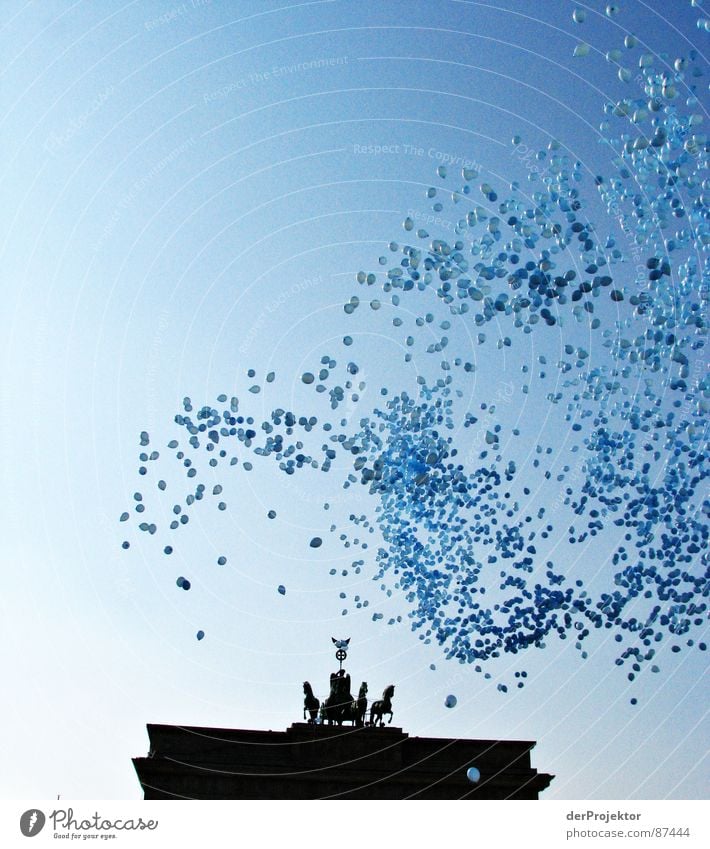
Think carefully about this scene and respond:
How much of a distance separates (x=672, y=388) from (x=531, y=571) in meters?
5.07

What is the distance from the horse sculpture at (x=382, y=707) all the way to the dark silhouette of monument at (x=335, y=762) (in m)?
0.04

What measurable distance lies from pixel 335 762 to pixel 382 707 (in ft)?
9.22

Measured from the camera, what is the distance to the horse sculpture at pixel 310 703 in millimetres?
34625

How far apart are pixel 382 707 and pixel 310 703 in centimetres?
292

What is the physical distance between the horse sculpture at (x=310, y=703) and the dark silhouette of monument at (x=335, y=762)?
0.04 m

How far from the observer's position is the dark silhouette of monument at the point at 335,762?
3359 centimetres

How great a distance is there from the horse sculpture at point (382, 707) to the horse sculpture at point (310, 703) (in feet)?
7.41

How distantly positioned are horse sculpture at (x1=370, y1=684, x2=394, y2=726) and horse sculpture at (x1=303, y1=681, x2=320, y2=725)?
226 cm

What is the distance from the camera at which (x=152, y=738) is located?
33781mm

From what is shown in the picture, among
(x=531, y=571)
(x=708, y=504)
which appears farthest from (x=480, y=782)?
(x=708, y=504)

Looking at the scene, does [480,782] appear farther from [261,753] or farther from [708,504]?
Result: [708,504]

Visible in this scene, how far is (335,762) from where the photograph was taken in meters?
34.2

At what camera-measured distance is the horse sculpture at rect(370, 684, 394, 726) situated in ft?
117

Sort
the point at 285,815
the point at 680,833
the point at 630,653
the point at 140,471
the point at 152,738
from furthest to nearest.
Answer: the point at 152,738, the point at 140,471, the point at 630,653, the point at 285,815, the point at 680,833
